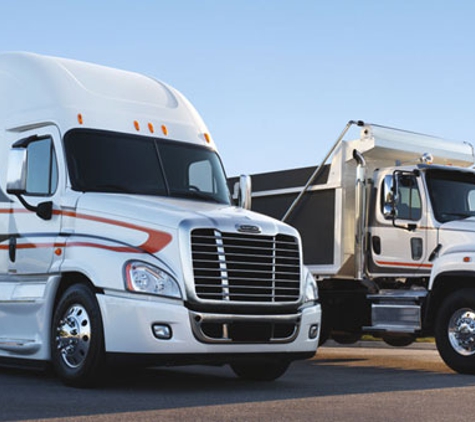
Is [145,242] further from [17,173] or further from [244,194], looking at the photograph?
[244,194]

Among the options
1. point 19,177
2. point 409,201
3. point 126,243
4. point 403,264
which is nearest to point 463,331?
point 403,264

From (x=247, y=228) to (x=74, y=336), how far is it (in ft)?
6.86

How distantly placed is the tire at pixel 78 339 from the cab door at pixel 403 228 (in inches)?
228

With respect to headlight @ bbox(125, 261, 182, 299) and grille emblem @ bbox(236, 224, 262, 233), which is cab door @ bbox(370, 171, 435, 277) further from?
headlight @ bbox(125, 261, 182, 299)

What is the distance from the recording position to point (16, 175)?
10766 mm

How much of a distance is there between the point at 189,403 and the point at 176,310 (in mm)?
1092

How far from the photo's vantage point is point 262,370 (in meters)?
11.3

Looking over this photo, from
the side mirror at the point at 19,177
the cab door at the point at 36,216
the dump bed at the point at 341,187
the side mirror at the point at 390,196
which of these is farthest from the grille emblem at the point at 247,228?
the dump bed at the point at 341,187

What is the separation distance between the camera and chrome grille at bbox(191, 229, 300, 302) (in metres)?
9.82

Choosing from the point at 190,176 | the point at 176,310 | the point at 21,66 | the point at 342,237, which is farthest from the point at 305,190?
the point at 176,310

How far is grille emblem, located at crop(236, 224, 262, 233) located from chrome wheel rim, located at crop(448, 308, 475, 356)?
13.0 ft

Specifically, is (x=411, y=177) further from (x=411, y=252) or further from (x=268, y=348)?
(x=268, y=348)

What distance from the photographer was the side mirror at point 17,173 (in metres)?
10.7

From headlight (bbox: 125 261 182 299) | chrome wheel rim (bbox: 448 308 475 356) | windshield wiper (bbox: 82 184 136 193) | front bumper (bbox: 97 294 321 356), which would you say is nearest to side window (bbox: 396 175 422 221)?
chrome wheel rim (bbox: 448 308 475 356)
